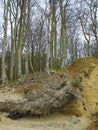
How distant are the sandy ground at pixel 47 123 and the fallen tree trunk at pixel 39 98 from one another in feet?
1.25

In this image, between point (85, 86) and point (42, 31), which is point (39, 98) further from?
point (42, 31)

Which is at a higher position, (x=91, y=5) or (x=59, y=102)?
(x=91, y=5)

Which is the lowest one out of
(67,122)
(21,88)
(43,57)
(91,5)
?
(67,122)

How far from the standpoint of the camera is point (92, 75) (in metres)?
19.7

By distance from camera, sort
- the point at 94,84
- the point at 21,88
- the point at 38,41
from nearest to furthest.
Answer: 1. the point at 21,88
2. the point at 94,84
3. the point at 38,41

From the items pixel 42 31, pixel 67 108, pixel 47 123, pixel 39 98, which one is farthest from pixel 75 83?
pixel 42 31

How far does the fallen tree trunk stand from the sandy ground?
38cm

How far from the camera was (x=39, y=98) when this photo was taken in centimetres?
1593

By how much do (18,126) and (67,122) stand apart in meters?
2.58

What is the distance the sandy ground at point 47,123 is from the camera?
13.9 metres

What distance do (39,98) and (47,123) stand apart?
64.2 inches

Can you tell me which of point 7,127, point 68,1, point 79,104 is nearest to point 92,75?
point 79,104

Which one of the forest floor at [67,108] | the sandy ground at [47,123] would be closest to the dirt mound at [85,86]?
the forest floor at [67,108]

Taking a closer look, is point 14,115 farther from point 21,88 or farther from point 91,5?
point 91,5
